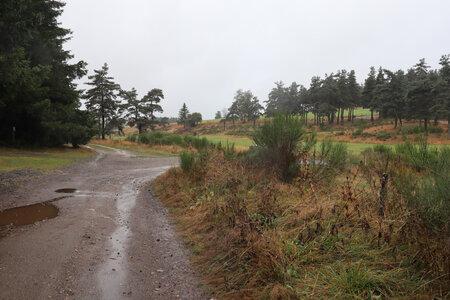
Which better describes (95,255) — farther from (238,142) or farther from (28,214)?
(238,142)

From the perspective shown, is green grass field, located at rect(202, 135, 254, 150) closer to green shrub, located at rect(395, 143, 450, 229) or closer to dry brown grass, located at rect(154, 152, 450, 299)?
dry brown grass, located at rect(154, 152, 450, 299)

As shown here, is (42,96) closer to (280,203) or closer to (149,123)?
(280,203)

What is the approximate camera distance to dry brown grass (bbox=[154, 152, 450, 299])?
246cm

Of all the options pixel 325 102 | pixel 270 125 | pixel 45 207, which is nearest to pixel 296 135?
pixel 270 125

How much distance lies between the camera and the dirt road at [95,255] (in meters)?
3.11

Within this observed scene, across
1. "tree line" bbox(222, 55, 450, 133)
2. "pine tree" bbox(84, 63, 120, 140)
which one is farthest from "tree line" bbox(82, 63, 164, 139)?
"tree line" bbox(222, 55, 450, 133)

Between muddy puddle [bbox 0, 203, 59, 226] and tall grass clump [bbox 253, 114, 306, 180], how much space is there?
5713mm

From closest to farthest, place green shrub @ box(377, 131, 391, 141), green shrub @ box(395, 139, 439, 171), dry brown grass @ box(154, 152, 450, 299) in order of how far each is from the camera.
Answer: dry brown grass @ box(154, 152, 450, 299) → green shrub @ box(395, 139, 439, 171) → green shrub @ box(377, 131, 391, 141)

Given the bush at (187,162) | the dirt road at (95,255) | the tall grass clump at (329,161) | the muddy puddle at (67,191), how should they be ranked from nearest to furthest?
the dirt road at (95,255) < the tall grass clump at (329,161) < the muddy puddle at (67,191) < the bush at (187,162)

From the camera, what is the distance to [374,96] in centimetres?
5144

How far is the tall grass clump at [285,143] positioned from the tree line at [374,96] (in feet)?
48.7

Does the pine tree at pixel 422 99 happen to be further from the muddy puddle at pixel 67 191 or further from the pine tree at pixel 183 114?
the pine tree at pixel 183 114

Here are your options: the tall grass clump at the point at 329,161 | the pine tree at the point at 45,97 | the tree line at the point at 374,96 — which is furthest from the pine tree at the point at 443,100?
the pine tree at the point at 45,97

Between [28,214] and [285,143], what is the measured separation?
6609 mm
